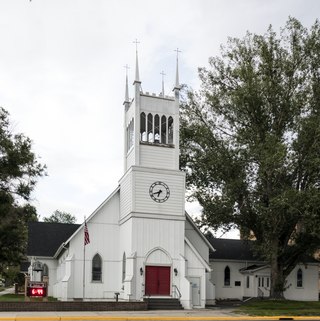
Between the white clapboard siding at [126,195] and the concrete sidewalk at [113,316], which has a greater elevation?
the white clapboard siding at [126,195]

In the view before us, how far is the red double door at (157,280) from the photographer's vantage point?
32594mm

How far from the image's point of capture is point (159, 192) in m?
34.0

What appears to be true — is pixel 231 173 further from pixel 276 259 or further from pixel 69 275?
pixel 69 275

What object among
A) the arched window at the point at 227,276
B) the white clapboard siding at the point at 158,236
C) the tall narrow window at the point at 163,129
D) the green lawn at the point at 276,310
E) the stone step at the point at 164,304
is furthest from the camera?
the arched window at the point at 227,276

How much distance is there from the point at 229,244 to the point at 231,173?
47.9 feet

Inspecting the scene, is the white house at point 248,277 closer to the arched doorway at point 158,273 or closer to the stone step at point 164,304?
the arched doorway at point 158,273

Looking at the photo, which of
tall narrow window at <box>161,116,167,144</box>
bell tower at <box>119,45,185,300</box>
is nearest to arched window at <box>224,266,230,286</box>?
bell tower at <box>119,45,185,300</box>

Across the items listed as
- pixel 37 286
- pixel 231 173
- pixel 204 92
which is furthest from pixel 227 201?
pixel 37 286

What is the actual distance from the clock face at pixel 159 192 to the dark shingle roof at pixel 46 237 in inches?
599

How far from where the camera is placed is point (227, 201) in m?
37.4

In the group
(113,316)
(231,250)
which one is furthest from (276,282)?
(113,316)

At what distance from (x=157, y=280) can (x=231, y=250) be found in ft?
59.8

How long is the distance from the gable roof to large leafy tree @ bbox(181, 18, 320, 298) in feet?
24.4

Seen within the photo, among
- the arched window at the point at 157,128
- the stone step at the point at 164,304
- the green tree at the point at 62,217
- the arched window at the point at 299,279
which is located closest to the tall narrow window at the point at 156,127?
the arched window at the point at 157,128
